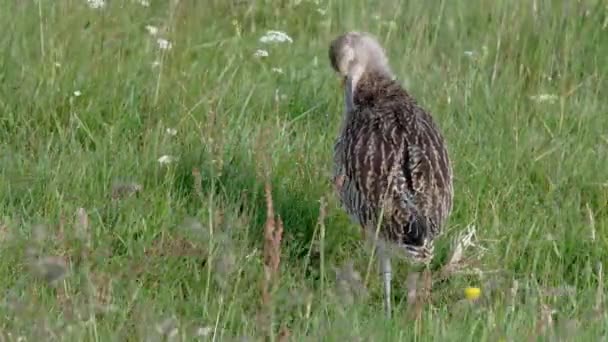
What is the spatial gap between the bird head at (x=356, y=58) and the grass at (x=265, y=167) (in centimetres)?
34

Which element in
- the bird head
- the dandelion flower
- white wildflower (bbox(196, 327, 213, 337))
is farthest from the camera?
the dandelion flower

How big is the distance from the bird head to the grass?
0.34 m

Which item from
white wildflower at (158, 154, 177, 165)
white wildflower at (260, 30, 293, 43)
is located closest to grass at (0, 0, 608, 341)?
white wildflower at (158, 154, 177, 165)

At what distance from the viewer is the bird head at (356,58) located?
7.03 m

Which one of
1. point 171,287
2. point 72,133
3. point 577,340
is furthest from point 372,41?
point 577,340

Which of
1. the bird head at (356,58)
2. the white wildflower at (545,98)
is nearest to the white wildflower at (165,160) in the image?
the bird head at (356,58)

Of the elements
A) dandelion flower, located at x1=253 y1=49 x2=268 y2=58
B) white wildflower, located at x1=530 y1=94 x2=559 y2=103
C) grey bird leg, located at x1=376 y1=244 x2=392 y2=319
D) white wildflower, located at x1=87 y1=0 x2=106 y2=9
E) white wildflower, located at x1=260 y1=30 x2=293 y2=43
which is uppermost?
white wildflower, located at x1=87 y1=0 x2=106 y2=9

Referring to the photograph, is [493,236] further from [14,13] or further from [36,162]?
[14,13]

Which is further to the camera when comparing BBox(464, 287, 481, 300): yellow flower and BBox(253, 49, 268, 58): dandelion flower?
BBox(253, 49, 268, 58): dandelion flower

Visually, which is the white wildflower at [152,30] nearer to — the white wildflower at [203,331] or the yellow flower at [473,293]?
the yellow flower at [473,293]

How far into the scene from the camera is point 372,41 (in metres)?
7.17

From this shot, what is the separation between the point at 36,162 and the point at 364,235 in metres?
1.48

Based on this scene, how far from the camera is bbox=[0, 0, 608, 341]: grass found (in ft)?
17.3

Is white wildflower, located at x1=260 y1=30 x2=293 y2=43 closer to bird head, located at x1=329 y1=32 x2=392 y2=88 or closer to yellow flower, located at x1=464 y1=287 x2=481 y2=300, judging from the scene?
bird head, located at x1=329 y1=32 x2=392 y2=88
